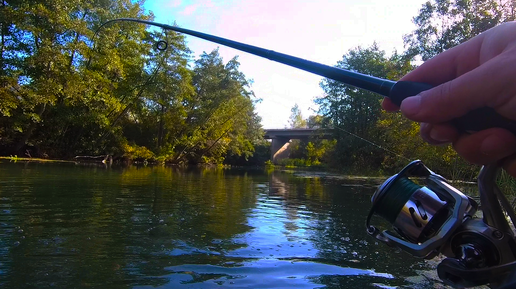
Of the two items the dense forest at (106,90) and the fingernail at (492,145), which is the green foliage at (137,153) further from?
the fingernail at (492,145)

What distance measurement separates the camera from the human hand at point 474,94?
1148 millimetres

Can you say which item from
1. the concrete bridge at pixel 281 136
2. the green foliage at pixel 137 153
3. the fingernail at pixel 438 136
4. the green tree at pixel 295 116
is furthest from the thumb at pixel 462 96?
the green tree at pixel 295 116

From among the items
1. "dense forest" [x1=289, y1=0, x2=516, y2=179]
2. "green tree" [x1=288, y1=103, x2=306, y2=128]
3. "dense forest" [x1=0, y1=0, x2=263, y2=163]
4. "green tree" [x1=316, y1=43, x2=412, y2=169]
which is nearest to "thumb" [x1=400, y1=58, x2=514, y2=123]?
"dense forest" [x1=289, y1=0, x2=516, y2=179]

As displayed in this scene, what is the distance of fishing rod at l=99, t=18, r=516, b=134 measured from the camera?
1297 mm

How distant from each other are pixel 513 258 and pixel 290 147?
76.2 m

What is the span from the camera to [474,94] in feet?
3.91

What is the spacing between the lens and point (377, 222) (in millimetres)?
7441

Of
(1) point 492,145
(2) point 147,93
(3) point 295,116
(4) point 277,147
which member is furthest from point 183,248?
(3) point 295,116

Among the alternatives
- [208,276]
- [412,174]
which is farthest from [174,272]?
[412,174]

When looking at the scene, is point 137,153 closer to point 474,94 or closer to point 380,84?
point 380,84

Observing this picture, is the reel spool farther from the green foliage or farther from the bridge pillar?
the bridge pillar

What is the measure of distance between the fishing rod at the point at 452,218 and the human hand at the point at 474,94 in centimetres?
5

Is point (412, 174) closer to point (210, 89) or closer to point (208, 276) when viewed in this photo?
point (208, 276)

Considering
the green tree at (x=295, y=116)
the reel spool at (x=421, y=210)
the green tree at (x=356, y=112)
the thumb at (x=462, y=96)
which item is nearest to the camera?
the thumb at (x=462, y=96)
